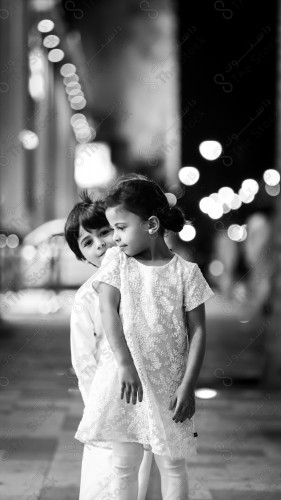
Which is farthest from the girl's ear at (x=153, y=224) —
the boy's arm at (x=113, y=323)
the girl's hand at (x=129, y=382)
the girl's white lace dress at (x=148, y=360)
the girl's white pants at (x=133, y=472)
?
the girl's white pants at (x=133, y=472)

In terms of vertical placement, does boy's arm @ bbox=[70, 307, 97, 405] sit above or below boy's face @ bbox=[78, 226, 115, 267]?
below

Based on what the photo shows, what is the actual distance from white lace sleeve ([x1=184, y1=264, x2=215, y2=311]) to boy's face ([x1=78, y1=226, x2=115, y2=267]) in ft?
1.69

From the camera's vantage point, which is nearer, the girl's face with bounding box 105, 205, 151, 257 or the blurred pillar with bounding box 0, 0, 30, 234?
the girl's face with bounding box 105, 205, 151, 257

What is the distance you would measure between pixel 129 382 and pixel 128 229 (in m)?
0.49

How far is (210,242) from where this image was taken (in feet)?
113

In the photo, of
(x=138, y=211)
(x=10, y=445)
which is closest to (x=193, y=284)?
(x=138, y=211)

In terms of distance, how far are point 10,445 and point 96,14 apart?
26152mm

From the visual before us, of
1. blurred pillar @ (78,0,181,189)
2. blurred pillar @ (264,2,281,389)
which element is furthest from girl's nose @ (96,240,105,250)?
blurred pillar @ (78,0,181,189)

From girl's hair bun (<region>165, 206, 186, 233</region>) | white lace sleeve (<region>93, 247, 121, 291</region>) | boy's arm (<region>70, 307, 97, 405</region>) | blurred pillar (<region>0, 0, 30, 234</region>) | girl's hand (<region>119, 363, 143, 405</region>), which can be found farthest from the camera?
blurred pillar (<region>0, 0, 30, 234</region>)

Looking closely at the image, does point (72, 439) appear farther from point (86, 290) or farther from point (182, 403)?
point (182, 403)

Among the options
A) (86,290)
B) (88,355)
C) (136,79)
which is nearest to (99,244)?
(86,290)

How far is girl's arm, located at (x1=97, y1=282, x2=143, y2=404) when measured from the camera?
10.2 feet

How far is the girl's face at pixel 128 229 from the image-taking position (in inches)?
127

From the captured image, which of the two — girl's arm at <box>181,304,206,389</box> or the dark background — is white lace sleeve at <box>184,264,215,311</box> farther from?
the dark background
